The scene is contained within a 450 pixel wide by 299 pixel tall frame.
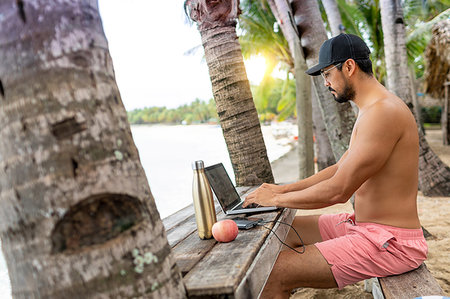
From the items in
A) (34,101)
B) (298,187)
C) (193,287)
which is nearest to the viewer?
(34,101)

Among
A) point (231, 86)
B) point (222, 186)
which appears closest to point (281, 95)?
point (231, 86)

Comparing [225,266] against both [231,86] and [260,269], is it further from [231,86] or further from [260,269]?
[231,86]

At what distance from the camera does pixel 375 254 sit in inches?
73.1

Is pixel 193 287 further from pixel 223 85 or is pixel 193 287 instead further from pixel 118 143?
pixel 223 85

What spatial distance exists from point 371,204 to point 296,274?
0.57 meters

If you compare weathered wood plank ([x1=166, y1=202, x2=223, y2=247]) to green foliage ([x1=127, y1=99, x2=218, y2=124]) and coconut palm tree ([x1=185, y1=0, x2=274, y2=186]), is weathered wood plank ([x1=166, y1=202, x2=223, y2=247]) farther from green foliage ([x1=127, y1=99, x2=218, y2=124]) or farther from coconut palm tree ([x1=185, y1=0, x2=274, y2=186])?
green foliage ([x1=127, y1=99, x2=218, y2=124])

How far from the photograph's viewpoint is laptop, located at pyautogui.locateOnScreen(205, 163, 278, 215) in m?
2.03

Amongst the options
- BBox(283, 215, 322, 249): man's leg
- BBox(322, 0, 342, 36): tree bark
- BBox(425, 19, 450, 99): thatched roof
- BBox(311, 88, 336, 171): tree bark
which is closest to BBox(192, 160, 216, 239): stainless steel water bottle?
BBox(283, 215, 322, 249): man's leg

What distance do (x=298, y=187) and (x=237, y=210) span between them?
1.77ft

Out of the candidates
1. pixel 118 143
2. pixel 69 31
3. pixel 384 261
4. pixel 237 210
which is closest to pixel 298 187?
pixel 237 210

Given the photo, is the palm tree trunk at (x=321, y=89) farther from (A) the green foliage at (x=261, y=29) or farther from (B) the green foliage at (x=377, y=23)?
(B) the green foliage at (x=377, y=23)

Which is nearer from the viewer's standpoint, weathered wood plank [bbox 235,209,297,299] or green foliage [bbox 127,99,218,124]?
weathered wood plank [bbox 235,209,297,299]

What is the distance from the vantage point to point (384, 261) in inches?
72.7

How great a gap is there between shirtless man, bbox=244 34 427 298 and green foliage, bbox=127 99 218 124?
788 inches
